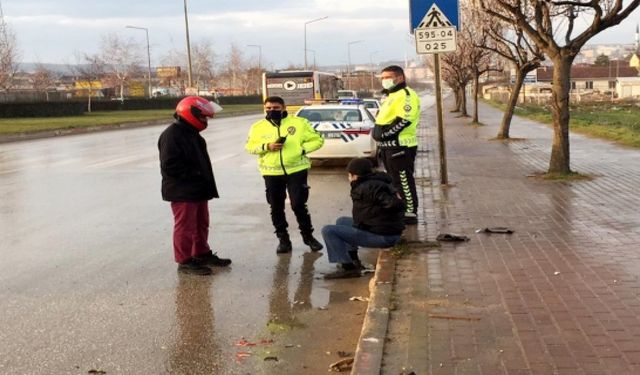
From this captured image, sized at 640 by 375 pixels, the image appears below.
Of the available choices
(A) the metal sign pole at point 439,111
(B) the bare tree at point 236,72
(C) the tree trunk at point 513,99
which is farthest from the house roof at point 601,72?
(A) the metal sign pole at point 439,111

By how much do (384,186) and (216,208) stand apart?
178 inches

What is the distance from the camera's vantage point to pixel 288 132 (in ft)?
24.5

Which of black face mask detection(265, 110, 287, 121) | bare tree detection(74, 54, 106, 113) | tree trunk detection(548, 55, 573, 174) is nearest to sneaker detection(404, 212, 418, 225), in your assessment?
black face mask detection(265, 110, 287, 121)

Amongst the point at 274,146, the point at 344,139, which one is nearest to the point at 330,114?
the point at 344,139

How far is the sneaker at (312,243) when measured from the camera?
303 inches

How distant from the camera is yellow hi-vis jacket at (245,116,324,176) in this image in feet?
24.5

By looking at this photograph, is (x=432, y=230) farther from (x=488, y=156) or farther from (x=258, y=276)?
(x=488, y=156)

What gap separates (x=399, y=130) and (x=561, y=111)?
16.8 ft

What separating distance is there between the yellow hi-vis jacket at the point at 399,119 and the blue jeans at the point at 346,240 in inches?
74.2

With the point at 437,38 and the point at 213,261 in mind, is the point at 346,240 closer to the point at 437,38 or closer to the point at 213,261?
the point at 213,261

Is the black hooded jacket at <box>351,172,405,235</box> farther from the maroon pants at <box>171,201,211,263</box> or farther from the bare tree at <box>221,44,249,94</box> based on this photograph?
the bare tree at <box>221,44,249,94</box>

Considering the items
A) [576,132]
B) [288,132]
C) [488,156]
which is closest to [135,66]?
[576,132]

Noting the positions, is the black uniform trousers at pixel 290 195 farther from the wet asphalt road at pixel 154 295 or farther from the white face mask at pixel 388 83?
the white face mask at pixel 388 83

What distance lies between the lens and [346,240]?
6574 mm
